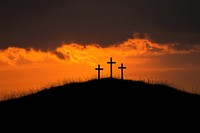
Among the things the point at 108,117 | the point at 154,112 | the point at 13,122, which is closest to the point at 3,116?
the point at 13,122

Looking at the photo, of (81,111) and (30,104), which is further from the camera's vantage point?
(30,104)

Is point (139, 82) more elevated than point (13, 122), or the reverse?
point (139, 82)

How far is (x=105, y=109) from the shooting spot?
1116 inches

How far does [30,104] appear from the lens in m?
31.2

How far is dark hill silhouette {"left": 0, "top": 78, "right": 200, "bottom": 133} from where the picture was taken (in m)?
25.7

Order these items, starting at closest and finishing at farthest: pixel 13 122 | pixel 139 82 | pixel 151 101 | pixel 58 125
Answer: pixel 58 125 < pixel 13 122 < pixel 151 101 < pixel 139 82

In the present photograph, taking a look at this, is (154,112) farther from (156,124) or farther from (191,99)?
(191,99)

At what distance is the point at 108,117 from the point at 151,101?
213 inches

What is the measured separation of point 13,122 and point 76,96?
19.6 feet

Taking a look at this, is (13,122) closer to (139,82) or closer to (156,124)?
(156,124)

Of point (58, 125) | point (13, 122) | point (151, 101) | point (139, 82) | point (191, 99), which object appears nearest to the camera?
point (58, 125)

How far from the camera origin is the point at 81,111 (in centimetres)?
2808

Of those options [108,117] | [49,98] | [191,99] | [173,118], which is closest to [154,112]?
[173,118]

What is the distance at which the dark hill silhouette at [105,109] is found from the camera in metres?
25.7
